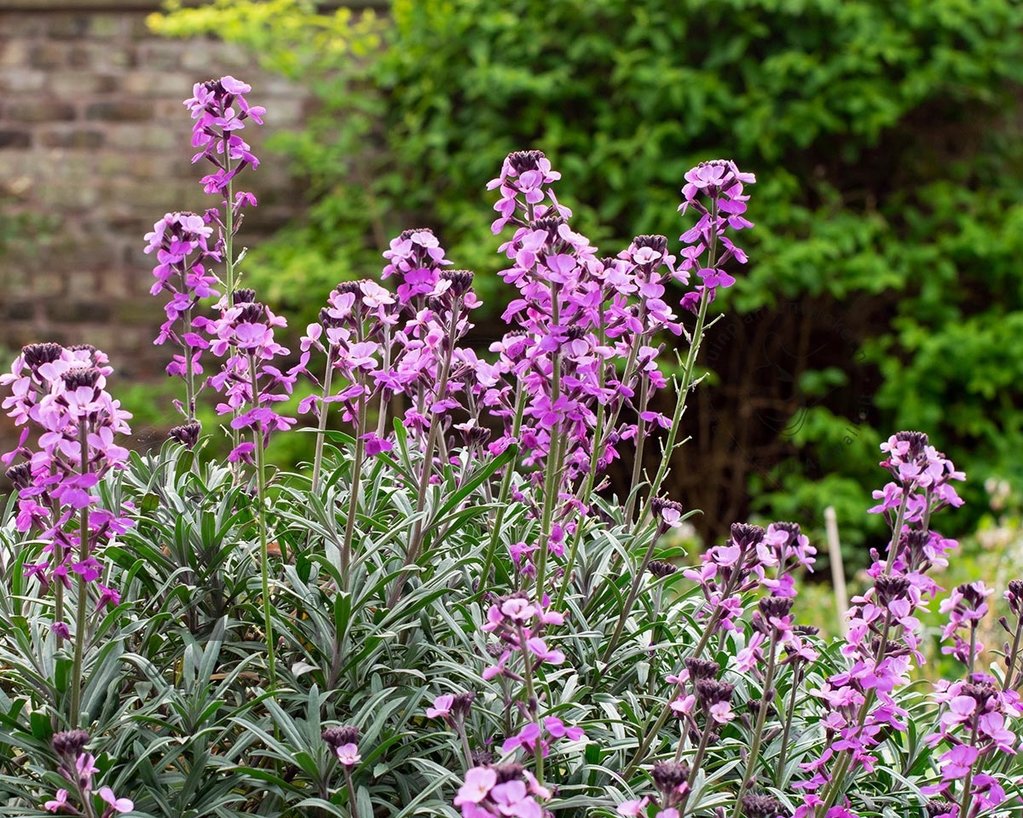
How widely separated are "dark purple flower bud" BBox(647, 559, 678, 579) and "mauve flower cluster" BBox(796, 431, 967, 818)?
0.35 m

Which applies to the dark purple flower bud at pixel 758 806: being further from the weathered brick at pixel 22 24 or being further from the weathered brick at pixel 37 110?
the weathered brick at pixel 22 24

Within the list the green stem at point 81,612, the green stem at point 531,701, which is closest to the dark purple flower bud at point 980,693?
the green stem at point 531,701

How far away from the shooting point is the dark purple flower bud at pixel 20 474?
1523mm

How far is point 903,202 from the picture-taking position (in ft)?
21.1

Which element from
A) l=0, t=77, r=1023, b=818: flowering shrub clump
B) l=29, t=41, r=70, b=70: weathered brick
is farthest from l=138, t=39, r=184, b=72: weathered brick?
l=0, t=77, r=1023, b=818: flowering shrub clump

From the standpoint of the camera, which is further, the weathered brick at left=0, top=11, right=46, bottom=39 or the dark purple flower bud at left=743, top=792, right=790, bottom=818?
the weathered brick at left=0, top=11, right=46, bottom=39

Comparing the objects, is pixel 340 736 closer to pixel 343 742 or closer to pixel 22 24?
pixel 343 742

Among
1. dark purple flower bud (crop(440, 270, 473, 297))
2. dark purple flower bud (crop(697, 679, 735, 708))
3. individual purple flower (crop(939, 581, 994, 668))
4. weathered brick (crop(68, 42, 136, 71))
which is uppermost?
weathered brick (crop(68, 42, 136, 71))

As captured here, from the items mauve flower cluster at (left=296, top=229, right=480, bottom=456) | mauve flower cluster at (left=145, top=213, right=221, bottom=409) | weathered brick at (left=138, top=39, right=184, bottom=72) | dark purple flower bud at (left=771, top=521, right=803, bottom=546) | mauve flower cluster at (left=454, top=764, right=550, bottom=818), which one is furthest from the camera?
weathered brick at (left=138, top=39, right=184, bottom=72)

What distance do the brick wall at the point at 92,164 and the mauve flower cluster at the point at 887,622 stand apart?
5950 millimetres

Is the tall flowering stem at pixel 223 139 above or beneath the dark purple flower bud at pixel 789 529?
above

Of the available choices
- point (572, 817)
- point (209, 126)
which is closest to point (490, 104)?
point (209, 126)

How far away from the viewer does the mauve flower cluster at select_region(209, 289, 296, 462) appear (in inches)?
61.9

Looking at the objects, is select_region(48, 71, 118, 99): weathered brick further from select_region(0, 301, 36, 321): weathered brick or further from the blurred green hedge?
select_region(0, 301, 36, 321): weathered brick
